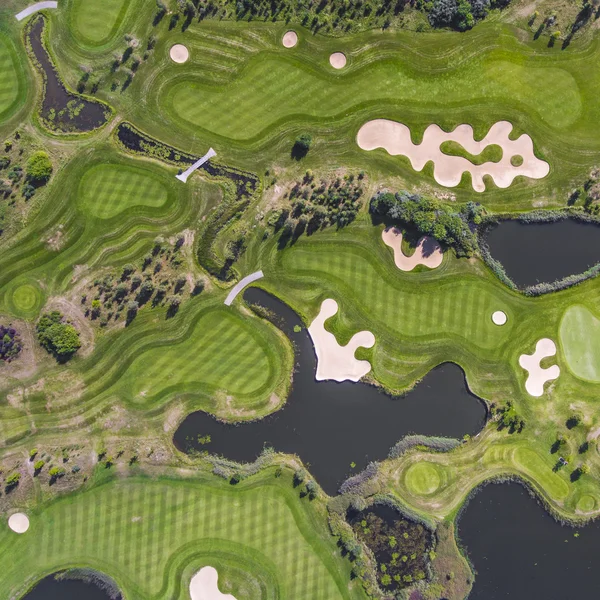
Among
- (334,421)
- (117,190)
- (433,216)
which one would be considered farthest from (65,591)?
(433,216)

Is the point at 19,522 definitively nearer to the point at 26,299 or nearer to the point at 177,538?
the point at 177,538

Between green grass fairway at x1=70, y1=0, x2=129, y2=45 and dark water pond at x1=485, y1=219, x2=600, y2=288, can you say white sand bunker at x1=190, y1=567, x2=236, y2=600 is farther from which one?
green grass fairway at x1=70, y1=0, x2=129, y2=45

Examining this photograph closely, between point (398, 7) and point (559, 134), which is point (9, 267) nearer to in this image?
point (398, 7)

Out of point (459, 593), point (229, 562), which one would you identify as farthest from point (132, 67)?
point (459, 593)

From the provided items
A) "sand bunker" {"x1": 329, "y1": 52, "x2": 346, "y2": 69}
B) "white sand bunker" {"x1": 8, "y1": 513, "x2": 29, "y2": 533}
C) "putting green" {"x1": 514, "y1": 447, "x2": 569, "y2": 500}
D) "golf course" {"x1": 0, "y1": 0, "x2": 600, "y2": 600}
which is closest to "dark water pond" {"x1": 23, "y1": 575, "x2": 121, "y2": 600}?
"golf course" {"x1": 0, "y1": 0, "x2": 600, "y2": 600}

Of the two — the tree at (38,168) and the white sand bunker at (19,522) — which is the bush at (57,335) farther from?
the white sand bunker at (19,522)
